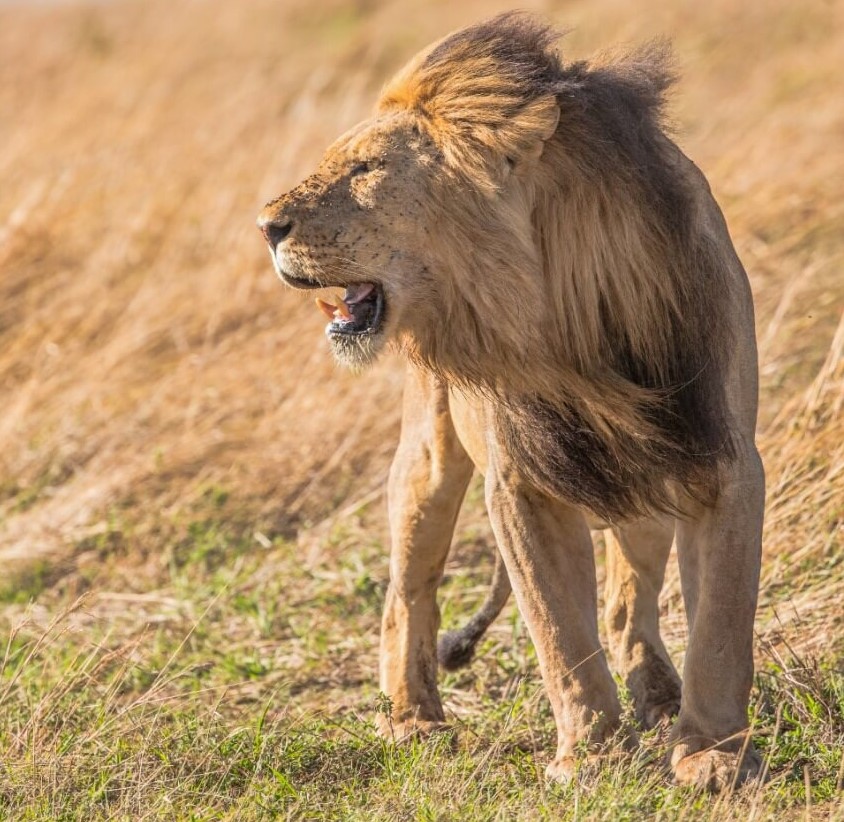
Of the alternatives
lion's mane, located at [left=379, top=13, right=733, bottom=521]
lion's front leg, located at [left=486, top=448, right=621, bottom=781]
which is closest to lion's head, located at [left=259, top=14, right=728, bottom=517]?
lion's mane, located at [left=379, top=13, right=733, bottom=521]

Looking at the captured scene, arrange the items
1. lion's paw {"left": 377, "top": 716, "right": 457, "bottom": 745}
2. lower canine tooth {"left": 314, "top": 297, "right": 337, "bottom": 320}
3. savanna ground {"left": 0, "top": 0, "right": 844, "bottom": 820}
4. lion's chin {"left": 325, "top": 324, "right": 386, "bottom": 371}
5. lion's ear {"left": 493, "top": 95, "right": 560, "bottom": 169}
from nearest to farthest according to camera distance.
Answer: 1. lion's ear {"left": 493, "top": 95, "right": 560, "bottom": 169}
2. lion's chin {"left": 325, "top": 324, "right": 386, "bottom": 371}
3. lower canine tooth {"left": 314, "top": 297, "right": 337, "bottom": 320}
4. savanna ground {"left": 0, "top": 0, "right": 844, "bottom": 820}
5. lion's paw {"left": 377, "top": 716, "right": 457, "bottom": 745}

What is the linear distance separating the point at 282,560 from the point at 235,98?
205 inches

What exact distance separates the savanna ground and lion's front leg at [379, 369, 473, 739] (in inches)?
6.7

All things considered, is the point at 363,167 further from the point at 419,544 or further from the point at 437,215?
the point at 419,544

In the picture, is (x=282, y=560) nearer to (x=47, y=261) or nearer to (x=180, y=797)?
(x=180, y=797)

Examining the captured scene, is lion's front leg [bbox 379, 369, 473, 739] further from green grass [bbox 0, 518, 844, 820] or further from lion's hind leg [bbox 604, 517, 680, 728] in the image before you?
lion's hind leg [bbox 604, 517, 680, 728]

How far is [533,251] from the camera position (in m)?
3.43

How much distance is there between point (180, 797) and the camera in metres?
3.65

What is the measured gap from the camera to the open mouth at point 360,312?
347 centimetres

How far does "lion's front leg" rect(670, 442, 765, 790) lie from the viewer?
351 cm

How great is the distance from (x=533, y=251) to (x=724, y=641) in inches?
37.2

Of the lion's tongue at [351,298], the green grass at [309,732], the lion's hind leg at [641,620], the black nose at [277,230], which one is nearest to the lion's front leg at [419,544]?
the green grass at [309,732]

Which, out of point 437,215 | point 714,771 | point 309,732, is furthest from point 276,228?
point 714,771

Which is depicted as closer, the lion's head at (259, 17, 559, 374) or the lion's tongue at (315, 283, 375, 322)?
the lion's head at (259, 17, 559, 374)
